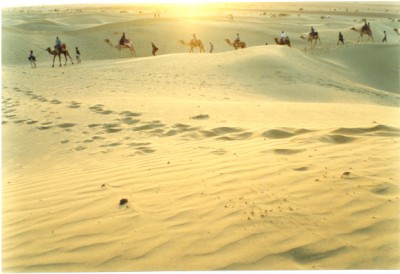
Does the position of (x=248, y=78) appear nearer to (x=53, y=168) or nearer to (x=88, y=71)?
(x=88, y=71)

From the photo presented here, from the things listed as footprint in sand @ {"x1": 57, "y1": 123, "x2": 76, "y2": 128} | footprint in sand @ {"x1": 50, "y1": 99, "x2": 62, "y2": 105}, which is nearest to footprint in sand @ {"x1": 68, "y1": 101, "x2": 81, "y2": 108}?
footprint in sand @ {"x1": 50, "y1": 99, "x2": 62, "y2": 105}

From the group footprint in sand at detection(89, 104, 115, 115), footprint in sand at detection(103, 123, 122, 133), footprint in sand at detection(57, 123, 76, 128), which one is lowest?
footprint in sand at detection(57, 123, 76, 128)

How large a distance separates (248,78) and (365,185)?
37.7 feet

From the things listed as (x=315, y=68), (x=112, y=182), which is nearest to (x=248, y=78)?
(x=315, y=68)

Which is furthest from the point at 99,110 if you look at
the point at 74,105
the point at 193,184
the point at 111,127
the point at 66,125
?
the point at 193,184

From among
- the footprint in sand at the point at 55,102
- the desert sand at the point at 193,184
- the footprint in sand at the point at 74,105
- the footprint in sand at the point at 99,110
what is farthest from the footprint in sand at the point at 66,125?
the footprint in sand at the point at 55,102

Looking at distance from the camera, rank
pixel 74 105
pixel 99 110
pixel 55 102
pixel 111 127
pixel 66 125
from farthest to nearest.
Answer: pixel 55 102 → pixel 74 105 → pixel 99 110 → pixel 66 125 → pixel 111 127

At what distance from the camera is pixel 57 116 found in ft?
29.9

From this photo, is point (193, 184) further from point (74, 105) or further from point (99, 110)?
point (74, 105)

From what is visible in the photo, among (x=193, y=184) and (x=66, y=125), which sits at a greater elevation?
(x=193, y=184)

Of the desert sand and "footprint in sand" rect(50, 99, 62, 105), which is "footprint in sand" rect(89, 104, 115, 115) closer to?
the desert sand

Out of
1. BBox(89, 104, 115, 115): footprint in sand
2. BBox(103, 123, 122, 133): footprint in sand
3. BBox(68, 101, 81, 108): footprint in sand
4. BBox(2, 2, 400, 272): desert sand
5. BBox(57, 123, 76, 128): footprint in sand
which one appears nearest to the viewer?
BBox(2, 2, 400, 272): desert sand

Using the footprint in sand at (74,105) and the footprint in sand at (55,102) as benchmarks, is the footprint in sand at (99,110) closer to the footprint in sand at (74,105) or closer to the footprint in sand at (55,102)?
the footprint in sand at (74,105)

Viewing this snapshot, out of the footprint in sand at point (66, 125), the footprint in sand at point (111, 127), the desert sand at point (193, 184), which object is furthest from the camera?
the footprint in sand at point (66, 125)
